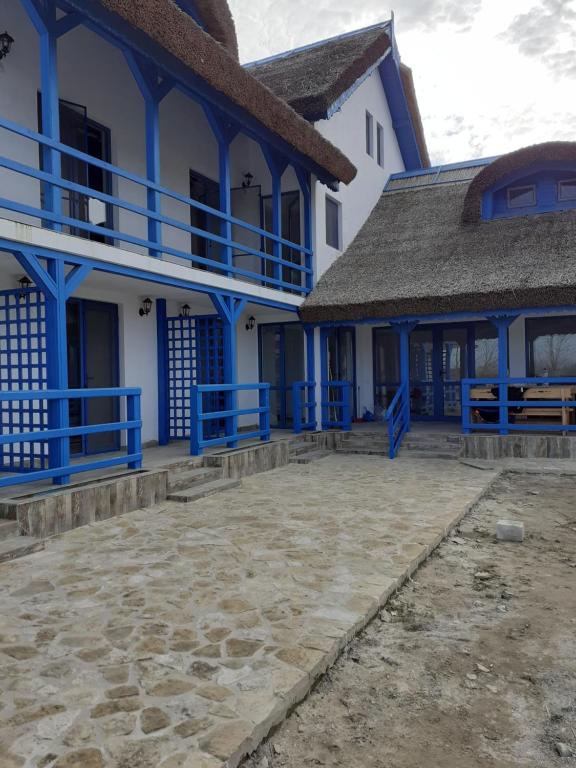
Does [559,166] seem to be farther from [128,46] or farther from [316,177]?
[128,46]

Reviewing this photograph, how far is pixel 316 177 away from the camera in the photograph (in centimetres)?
1243

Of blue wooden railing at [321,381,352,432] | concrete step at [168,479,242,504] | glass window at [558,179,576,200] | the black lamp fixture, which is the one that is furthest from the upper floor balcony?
glass window at [558,179,576,200]

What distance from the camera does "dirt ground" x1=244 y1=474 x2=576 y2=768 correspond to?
2.65 meters

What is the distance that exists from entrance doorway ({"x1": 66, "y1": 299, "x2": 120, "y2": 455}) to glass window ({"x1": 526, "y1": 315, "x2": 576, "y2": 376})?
845 cm

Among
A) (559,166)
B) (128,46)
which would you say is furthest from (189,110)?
(559,166)

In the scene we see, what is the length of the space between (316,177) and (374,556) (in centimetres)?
934

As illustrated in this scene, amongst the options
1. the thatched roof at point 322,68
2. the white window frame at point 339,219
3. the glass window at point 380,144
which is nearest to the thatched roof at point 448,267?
the white window frame at point 339,219

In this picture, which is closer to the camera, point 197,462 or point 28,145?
point 28,145

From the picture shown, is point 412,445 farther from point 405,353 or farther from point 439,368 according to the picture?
point 439,368

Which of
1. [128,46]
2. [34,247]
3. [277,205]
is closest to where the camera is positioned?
[34,247]

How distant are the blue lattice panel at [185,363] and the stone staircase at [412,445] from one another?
109 inches

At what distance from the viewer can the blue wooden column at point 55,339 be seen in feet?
20.3

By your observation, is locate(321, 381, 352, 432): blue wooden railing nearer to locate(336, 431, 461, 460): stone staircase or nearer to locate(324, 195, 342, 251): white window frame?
locate(336, 431, 461, 460): stone staircase

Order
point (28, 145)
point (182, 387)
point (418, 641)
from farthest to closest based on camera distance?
point (182, 387), point (28, 145), point (418, 641)
